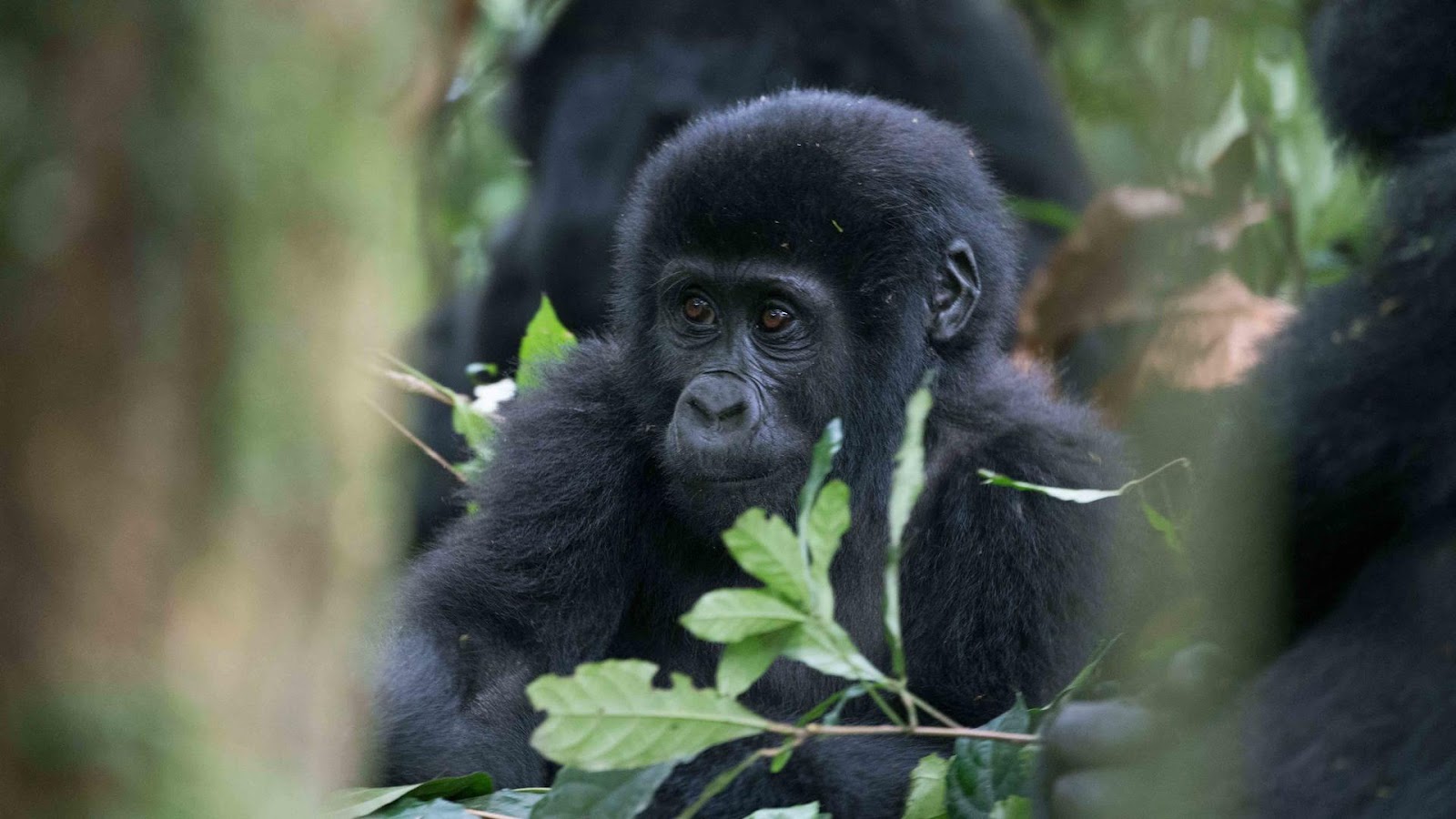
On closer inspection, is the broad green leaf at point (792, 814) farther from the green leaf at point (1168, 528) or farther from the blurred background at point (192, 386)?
the blurred background at point (192, 386)

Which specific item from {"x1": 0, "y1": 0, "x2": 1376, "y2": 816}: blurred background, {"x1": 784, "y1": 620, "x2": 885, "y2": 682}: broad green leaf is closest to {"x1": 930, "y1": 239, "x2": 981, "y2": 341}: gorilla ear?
{"x1": 784, "y1": 620, "x2": 885, "y2": 682}: broad green leaf

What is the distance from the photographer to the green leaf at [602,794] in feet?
5.56

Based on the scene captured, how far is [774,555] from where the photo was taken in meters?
1.73

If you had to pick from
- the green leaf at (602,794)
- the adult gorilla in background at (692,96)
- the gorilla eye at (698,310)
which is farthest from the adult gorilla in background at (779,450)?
the adult gorilla in background at (692,96)

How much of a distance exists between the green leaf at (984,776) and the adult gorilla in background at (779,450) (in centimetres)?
50

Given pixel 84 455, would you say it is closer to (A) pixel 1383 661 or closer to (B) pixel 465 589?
(A) pixel 1383 661

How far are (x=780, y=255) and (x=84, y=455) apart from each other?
192 centimetres

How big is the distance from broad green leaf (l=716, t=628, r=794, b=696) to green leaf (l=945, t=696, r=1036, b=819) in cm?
35

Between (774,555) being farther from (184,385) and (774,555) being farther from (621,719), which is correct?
(184,385)

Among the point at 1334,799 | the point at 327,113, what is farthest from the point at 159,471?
the point at 1334,799

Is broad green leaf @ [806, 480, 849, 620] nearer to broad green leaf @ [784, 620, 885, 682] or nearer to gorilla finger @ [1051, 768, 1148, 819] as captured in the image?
broad green leaf @ [784, 620, 885, 682]

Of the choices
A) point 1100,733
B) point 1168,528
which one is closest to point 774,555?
point 1100,733

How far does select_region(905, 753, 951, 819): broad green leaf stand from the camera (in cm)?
212

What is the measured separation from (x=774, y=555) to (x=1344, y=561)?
64 centimetres
